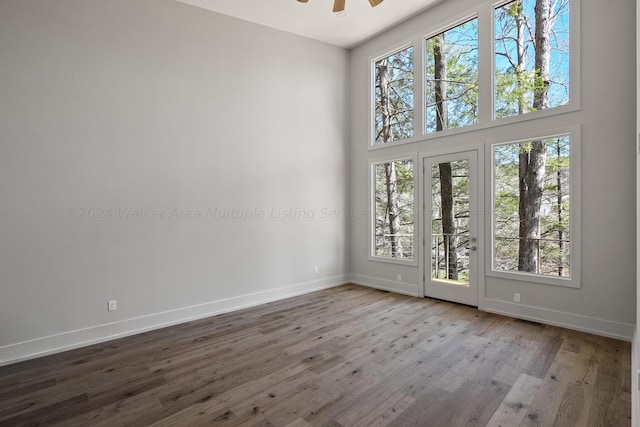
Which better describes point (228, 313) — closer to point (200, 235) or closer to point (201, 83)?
point (200, 235)

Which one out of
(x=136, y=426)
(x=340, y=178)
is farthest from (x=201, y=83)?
(x=136, y=426)

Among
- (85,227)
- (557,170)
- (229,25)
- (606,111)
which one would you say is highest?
(229,25)

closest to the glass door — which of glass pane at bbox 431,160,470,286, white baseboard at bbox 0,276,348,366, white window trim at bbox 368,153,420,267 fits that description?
glass pane at bbox 431,160,470,286

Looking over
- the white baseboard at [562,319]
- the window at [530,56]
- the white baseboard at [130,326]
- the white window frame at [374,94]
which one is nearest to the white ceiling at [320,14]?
the white window frame at [374,94]

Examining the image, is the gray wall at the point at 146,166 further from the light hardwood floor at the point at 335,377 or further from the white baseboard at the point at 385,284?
the white baseboard at the point at 385,284

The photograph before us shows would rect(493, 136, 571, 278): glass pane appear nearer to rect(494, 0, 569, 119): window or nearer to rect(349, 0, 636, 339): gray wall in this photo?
rect(349, 0, 636, 339): gray wall

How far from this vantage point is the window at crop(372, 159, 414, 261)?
521 cm

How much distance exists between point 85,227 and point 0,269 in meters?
0.76

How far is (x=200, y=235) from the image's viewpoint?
13.9 feet

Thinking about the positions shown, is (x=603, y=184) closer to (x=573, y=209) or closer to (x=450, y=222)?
(x=573, y=209)

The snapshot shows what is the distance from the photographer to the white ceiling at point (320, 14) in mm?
4312

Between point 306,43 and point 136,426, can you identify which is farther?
point 306,43

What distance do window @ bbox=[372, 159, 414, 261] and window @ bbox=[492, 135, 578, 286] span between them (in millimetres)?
1332

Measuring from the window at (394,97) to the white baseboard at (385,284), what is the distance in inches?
95.6
